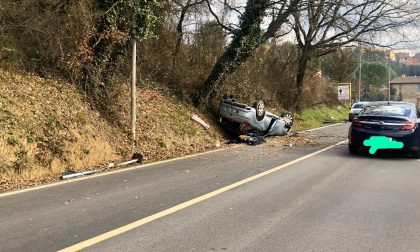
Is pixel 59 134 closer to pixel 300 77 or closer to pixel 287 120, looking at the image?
pixel 287 120

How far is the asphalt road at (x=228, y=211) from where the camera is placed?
5.30 metres

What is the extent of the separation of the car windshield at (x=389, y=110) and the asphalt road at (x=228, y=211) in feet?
7.26

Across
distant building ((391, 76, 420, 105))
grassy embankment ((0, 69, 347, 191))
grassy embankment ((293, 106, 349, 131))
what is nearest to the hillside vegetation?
grassy embankment ((0, 69, 347, 191))

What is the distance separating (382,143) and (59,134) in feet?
25.8

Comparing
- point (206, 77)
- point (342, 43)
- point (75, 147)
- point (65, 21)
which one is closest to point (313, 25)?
point (342, 43)

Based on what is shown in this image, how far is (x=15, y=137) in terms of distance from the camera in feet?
31.2

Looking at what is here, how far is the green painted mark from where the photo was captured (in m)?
12.1

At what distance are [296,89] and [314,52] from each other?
8.78 ft

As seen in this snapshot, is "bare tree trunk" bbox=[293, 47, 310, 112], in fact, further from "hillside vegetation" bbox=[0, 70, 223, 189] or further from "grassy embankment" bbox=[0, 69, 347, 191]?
"hillside vegetation" bbox=[0, 70, 223, 189]

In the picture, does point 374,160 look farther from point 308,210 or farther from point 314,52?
point 314,52

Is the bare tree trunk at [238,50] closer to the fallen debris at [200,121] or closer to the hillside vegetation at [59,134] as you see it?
the fallen debris at [200,121]

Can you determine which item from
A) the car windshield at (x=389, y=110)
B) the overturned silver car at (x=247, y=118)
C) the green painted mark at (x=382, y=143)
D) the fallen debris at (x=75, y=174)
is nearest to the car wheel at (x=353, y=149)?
the green painted mark at (x=382, y=143)

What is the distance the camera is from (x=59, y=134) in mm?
10625

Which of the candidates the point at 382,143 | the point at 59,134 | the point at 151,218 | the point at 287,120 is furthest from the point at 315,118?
the point at 151,218
